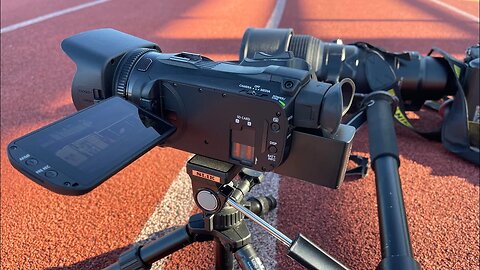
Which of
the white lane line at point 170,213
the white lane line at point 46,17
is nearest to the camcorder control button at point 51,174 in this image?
the white lane line at point 170,213

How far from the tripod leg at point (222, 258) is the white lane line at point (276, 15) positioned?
16.2ft

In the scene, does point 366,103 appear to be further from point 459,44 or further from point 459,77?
point 459,44

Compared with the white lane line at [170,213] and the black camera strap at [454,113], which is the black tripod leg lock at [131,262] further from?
the black camera strap at [454,113]

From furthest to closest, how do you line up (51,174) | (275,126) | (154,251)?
(154,251), (275,126), (51,174)

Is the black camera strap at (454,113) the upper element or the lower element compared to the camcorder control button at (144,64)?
lower

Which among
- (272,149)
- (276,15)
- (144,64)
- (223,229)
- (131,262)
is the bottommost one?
(276,15)

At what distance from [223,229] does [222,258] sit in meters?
0.21

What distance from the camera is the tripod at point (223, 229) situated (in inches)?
52.0

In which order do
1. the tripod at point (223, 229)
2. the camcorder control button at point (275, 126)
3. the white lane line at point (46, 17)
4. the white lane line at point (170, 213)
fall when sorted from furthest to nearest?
the white lane line at point (46, 17) → the white lane line at point (170, 213) → the tripod at point (223, 229) → the camcorder control button at point (275, 126)

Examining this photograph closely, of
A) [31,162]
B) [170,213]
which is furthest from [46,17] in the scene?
[31,162]

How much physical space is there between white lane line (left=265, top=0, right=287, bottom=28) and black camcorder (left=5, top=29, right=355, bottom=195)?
5.04 m

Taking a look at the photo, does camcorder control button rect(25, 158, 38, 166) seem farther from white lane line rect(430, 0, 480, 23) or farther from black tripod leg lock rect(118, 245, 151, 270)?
white lane line rect(430, 0, 480, 23)

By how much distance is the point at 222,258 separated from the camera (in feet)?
5.33

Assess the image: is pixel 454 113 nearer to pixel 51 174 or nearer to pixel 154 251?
pixel 154 251
